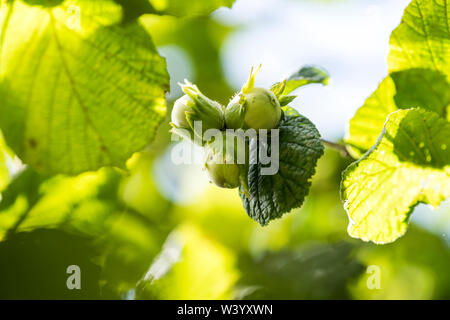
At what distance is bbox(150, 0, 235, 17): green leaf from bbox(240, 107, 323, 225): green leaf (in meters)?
0.22

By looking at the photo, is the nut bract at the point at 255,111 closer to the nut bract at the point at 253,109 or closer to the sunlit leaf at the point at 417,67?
the nut bract at the point at 253,109

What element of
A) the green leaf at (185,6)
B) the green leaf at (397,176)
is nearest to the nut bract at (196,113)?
the green leaf at (185,6)

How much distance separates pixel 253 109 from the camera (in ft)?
2.46

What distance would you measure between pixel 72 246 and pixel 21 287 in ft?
0.50

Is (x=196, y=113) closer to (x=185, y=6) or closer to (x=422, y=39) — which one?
(x=185, y=6)

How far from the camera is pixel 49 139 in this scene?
0.71 m

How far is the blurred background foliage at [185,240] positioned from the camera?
114 centimetres

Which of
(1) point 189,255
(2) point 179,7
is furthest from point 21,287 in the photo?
(2) point 179,7

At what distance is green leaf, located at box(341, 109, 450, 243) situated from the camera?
73 cm

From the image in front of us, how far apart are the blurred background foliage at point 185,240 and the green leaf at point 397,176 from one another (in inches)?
15.1

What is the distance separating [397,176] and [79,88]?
499mm

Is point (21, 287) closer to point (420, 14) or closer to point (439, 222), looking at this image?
point (420, 14)

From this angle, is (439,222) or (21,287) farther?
(439,222)

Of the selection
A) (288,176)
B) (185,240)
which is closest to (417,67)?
(288,176)
